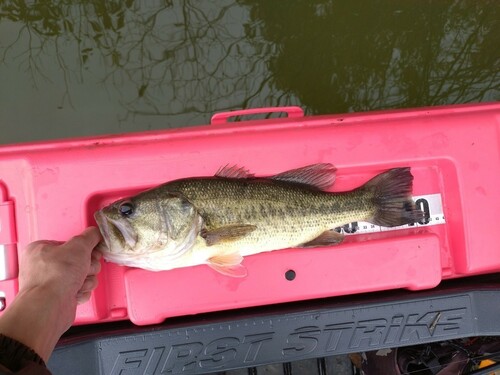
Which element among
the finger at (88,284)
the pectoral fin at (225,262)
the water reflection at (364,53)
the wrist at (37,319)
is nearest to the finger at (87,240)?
the finger at (88,284)

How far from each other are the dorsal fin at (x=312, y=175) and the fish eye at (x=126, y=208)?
79 centimetres

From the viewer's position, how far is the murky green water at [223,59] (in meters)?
3.84

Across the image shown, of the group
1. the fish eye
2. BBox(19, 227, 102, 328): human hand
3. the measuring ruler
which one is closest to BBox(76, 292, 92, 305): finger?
BBox(19, 227, 102, 328): human hand

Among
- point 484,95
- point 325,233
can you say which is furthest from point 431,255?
point 484,95

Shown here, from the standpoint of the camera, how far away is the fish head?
223 cm

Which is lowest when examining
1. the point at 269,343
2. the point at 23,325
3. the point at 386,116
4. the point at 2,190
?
the point at 269,343

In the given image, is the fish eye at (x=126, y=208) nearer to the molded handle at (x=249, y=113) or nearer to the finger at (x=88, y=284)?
the finger at (x=88, y=284)

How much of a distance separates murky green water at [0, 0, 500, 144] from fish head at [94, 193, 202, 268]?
1.80 m

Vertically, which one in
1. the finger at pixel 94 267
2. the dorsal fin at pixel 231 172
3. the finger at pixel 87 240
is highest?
the dorsal fin at pixel 231 172

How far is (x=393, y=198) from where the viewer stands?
2.48m

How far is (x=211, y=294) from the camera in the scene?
247cm

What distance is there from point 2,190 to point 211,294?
4.18 feet

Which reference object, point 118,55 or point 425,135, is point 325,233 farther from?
point 118,55

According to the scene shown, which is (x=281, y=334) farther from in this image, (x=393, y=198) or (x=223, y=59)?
(x=223, y=59)
